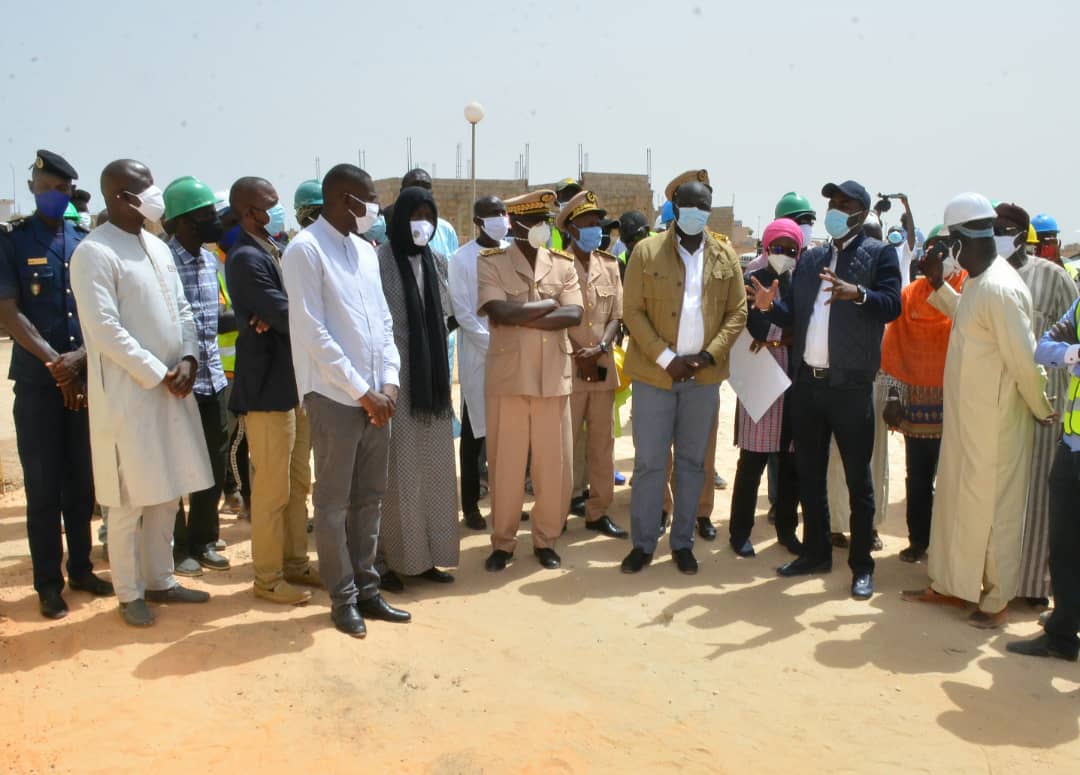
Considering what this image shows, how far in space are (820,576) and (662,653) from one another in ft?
5.24

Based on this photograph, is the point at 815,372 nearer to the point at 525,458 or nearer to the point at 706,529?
the point at 706,529

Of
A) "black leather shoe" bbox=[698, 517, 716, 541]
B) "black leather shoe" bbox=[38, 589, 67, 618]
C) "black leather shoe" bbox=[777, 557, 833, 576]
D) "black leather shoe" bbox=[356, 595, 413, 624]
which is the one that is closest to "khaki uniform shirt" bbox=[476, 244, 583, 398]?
"black leather shoe" bbox=[356, 595, 413, 624]

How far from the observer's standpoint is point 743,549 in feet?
19.0

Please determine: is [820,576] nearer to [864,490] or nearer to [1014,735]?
[864,490]

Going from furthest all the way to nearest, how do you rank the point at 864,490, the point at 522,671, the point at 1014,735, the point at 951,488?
1. the point at 864,490
2. the point at 951,488
3. the point at 522,671
4. the point at 1014,735

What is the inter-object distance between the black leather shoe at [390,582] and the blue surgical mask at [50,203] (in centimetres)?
263

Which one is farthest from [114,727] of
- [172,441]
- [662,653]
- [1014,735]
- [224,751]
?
[1014,735]

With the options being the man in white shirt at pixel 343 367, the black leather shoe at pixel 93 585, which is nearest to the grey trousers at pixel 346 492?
the man in white shirt at pixel 343 367

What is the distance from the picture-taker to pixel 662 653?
14.1 ft

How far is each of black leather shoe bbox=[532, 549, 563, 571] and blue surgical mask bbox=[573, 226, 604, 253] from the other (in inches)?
83.6

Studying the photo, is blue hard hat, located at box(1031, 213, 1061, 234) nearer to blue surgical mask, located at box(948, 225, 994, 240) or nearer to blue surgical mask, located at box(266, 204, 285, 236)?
blue surgical mask, located at box(948, 225, 994, 240)

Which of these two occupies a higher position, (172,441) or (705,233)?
(705,233)

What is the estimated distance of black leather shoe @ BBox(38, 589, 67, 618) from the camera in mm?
4500

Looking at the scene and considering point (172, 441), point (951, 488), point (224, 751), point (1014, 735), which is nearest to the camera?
point (224, 751)
